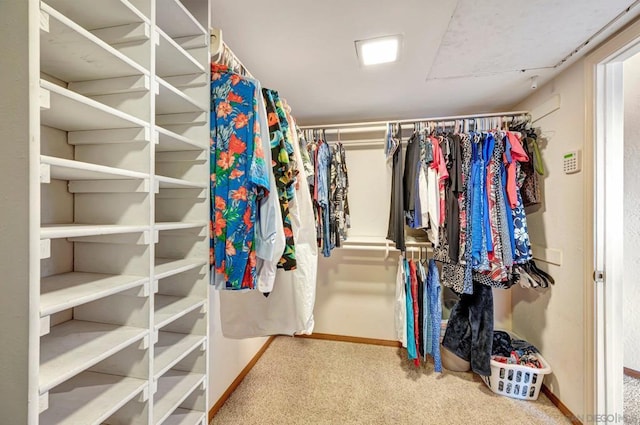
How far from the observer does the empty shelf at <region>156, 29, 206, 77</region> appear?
84 cm

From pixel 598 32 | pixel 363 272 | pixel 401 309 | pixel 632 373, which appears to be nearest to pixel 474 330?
pixel 401 309

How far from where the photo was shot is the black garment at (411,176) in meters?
1.91

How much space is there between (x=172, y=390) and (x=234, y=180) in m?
0.79

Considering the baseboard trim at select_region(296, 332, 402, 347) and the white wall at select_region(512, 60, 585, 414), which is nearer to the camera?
the white wall at select_region(512, 60, 585, 414)

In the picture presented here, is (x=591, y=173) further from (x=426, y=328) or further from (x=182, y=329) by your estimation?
(x=182, y=329)

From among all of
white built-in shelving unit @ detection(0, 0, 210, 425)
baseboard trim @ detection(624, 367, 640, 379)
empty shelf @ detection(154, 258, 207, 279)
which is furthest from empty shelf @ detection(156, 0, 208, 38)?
baseboard trim @ detection(624, 367, 640, 379)

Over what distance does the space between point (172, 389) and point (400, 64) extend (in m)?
1.95

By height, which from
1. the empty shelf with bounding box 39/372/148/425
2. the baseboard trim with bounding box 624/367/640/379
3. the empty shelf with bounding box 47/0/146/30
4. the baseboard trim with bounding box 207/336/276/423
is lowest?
the baseboard trim with bounding box 207/336/276/423

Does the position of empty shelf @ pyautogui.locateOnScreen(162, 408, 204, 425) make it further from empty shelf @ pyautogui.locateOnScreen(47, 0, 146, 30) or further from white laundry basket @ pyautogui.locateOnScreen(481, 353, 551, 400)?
white laundry basket @ pyautogui.locateOnScreen(481, 353, 551, 400)

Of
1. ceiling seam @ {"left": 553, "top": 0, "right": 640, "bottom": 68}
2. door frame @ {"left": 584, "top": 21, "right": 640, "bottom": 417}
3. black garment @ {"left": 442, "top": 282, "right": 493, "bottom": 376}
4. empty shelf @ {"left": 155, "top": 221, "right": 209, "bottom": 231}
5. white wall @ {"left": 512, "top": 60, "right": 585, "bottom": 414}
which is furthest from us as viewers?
black garment @ {"left": 442, "top": 282, "right": 493, "bottom": 376}

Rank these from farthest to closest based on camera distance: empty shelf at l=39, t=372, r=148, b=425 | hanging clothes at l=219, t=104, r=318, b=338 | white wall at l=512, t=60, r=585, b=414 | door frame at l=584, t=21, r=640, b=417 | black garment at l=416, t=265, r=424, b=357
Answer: black garment at l=416, t=265, r=424, b=357 → white wall at l=512, t=60, r=585, b=414 → door frame at l=584, t=21, r=640, b=417 → hanging clothes at l=219, t=104, r=318, b=338 → empty shelf at l=39, t=372, r=148, b=425

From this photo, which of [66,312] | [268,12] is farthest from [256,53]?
[66,312]

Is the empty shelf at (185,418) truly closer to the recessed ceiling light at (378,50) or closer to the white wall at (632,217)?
the recessed ceiling light at (378,50)

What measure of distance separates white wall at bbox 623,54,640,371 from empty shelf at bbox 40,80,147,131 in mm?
3077
